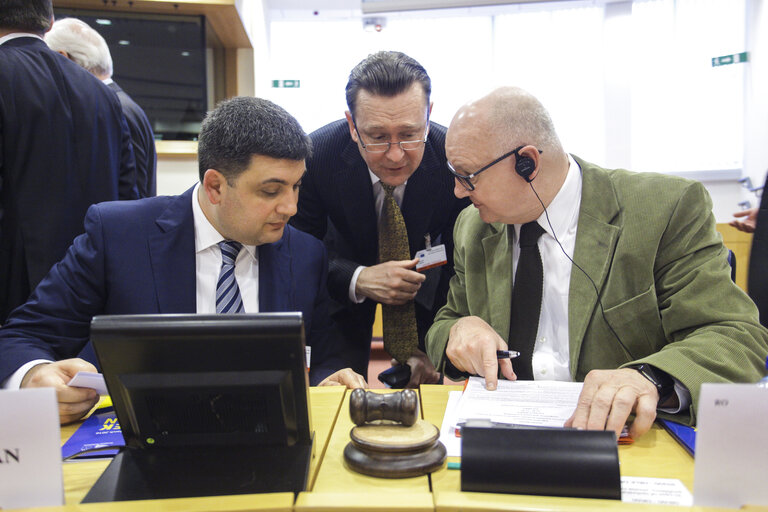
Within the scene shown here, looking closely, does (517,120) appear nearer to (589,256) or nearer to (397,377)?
(589,256)

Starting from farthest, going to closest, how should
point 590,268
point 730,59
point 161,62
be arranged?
point 730,59 < point 161,62 < point 590,268

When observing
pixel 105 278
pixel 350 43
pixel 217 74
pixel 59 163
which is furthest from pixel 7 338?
pixel 350 43

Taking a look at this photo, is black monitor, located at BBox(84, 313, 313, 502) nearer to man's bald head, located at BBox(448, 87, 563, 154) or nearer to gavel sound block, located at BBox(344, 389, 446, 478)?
gavel sound block, located at BBox(344, 389, 446, 478)

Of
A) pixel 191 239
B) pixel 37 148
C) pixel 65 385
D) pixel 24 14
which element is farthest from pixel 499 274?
pixel 24 14

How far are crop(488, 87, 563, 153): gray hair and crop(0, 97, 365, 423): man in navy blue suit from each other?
0.55 meters

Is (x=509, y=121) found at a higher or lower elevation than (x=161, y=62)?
lower

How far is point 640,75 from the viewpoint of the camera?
16.5 ft

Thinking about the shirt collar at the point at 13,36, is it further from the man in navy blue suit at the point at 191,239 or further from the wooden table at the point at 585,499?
the wooden table at the point at 585,499

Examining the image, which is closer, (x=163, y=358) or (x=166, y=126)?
(x=163, y=358)

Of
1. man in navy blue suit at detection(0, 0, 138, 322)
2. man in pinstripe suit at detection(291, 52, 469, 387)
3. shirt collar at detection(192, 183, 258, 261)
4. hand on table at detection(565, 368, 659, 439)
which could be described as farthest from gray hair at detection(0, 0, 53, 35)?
hand on table at detection(565, 368, 659, 439)

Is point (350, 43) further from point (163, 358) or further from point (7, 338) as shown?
point (163, 358)

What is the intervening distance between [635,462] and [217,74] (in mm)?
4608

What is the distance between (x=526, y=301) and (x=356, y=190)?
94 cm

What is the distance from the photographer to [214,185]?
5.43 feet
